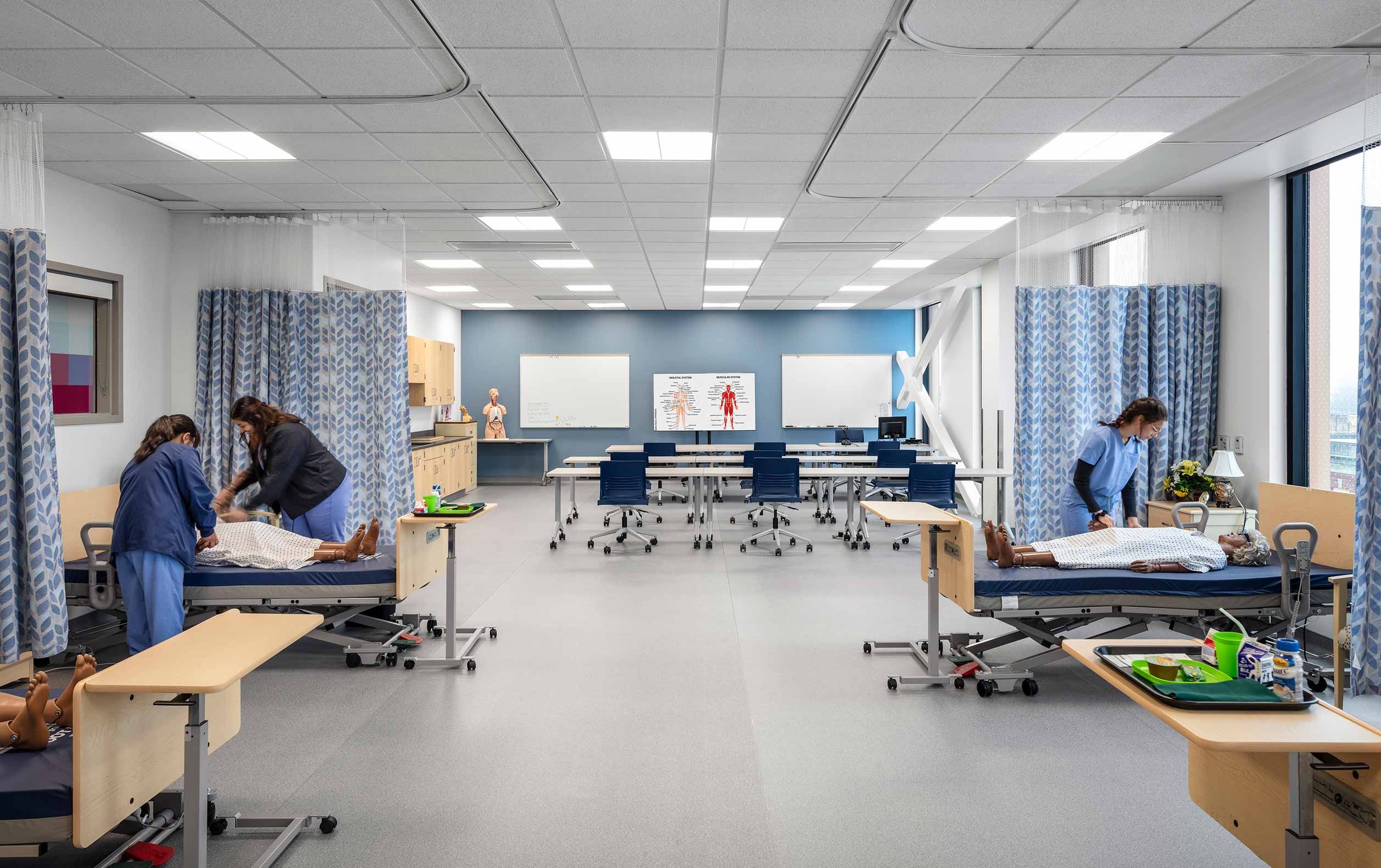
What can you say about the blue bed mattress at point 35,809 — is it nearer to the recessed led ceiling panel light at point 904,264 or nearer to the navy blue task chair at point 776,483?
the navy blue task chair at point 776,483

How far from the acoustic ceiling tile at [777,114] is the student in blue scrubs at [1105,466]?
2456 millimetres

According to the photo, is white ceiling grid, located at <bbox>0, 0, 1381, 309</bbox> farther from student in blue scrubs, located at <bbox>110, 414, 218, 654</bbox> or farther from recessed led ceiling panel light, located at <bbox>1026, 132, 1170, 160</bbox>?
student in blue scrubs, located at <bbox>110, 414, 218, 654</bbox>

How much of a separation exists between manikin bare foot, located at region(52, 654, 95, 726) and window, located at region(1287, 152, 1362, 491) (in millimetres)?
6145

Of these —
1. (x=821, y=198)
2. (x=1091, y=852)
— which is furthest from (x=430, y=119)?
(x=1091, y=852)

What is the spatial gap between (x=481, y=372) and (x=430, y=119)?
9631 millimetres

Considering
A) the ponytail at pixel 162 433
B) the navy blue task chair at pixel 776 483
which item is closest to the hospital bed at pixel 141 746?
the ponytail at pixel 162 433

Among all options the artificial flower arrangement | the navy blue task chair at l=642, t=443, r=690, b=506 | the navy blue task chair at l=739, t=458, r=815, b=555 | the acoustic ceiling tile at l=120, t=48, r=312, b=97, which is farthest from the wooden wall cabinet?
the artificial flower arrangement

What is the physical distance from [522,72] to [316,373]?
360 centimetres

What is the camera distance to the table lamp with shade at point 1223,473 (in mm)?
5207

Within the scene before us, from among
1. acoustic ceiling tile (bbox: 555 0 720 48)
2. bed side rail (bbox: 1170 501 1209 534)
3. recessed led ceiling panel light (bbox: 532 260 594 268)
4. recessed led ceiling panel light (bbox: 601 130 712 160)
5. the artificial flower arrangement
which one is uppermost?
recessed led ceiling panel light (bbox: 532 260 594 268)

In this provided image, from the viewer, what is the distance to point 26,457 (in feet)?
12.3

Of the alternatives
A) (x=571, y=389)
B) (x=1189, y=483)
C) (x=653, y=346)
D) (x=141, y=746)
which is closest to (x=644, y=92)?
(x=141, y=746)

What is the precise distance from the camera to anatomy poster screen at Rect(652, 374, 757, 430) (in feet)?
43.5

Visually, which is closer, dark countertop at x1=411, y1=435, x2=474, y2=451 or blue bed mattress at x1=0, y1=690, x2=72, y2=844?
blue bed mattress at x1=0, y1=690, x2=72, y2=844
